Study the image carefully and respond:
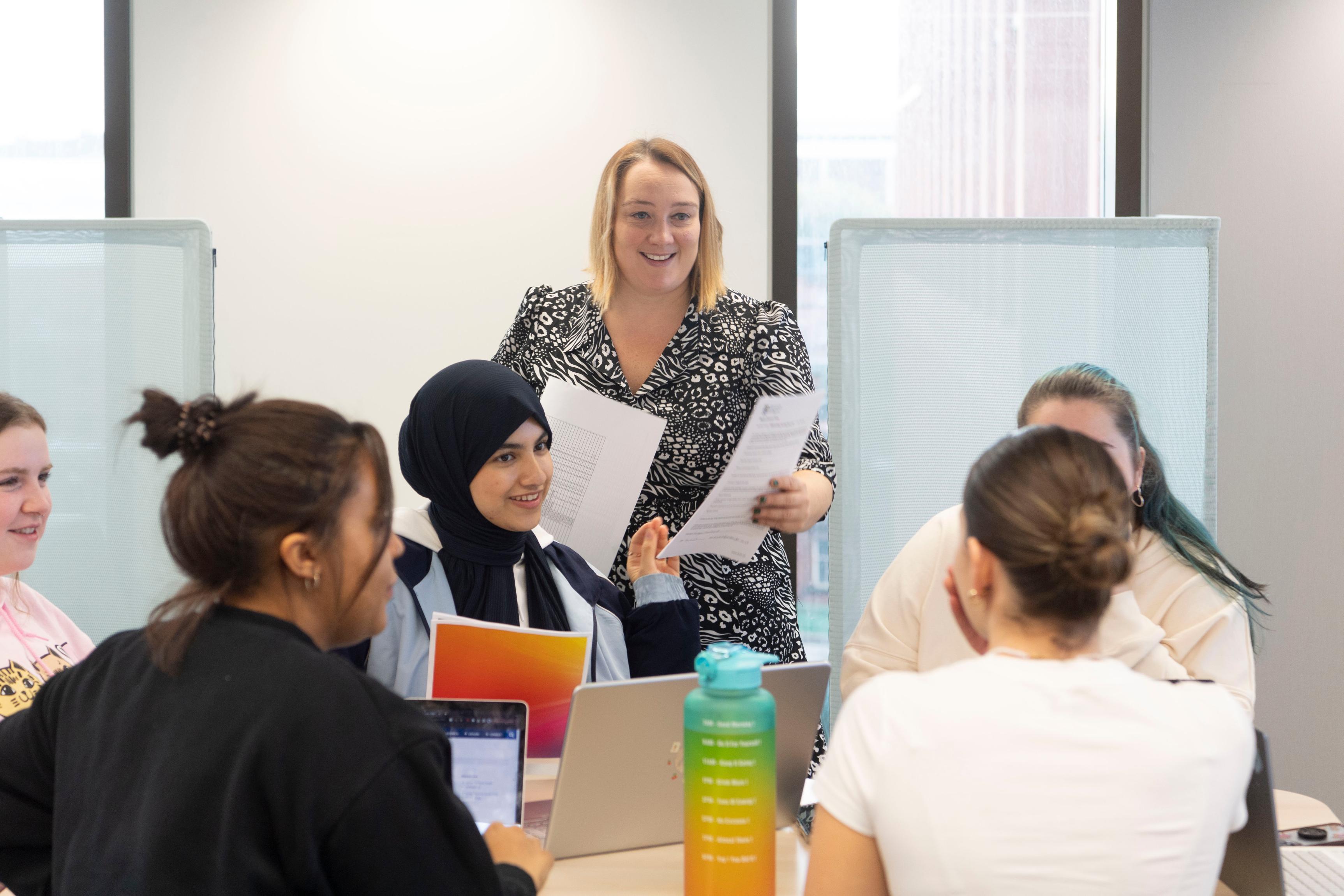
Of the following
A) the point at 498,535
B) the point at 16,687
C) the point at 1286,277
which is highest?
the point at 1286,277

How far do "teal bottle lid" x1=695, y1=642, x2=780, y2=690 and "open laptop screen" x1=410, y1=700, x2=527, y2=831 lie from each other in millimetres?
274

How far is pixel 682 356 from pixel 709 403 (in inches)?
4.4

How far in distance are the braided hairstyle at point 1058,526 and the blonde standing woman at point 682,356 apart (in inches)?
43.5

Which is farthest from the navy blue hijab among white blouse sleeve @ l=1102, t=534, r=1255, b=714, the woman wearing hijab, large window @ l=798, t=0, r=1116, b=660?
large window @ l=798, t=0, r=1116, b=660

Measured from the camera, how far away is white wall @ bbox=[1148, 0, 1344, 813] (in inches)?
127

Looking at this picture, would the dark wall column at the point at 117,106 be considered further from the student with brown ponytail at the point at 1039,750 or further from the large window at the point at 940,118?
the student with brown ponytail at the point at 1039,750

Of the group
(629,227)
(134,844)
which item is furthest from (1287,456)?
(134,844)

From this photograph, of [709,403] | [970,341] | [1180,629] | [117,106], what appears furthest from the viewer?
[117,106]

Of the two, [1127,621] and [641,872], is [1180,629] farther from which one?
[641,872]

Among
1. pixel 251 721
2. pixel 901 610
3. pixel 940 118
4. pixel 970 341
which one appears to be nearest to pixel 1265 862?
pixel 901 610

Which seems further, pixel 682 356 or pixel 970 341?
pixel 970 341

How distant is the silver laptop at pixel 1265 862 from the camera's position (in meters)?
1.15

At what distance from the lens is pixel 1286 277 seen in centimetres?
322

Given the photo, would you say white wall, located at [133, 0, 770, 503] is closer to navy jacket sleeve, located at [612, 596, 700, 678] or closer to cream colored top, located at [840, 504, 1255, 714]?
navy jacket sleeve, located at [612, 596, 700, 678]
